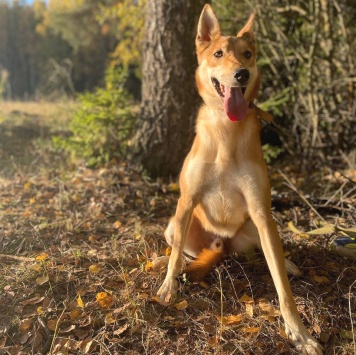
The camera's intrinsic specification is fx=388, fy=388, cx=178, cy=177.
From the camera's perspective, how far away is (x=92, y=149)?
525 centimetres

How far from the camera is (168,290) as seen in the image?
2.78 meters

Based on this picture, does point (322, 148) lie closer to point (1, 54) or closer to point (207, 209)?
point (207, 209)

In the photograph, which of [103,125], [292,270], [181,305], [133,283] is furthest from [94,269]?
[103,125]

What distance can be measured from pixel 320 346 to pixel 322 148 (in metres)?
3.85

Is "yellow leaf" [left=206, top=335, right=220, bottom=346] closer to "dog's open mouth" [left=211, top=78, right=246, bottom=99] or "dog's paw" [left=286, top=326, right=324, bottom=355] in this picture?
"dog's paw" [left=286, top=326, right=324, bottom=355]

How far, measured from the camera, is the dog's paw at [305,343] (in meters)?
2.31

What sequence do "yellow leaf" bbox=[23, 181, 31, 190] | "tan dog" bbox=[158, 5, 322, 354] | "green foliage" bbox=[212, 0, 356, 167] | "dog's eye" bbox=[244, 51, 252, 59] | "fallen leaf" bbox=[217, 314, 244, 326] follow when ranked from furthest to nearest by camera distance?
"green foliage" bbox=[212, 0, 356, 167] < "yellow leaf" bbox=[23, 181, 31, 190] < "dog's eye" bbox=[244, 51, 252, 59] < "tan dog" bbox=[158, 5, 322, 354] < "fallen leaf" bbox=[217, 314, 244, 326]

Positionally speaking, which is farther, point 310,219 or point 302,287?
point 310,219

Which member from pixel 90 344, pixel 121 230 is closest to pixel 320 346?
pixel 90 344

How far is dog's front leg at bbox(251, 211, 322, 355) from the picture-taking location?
235 cm

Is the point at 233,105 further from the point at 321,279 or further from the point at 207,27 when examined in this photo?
the point at 321,279

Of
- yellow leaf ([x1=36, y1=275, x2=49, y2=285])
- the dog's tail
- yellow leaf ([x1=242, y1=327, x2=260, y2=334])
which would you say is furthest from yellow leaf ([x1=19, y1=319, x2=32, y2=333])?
yellow leaf ([x1=242, y1=327, x2=260, y2=334])

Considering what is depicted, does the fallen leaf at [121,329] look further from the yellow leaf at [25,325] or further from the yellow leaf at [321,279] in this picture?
the yellow leaf at [321,279]

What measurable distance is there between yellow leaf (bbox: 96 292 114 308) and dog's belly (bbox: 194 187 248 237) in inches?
36.7
